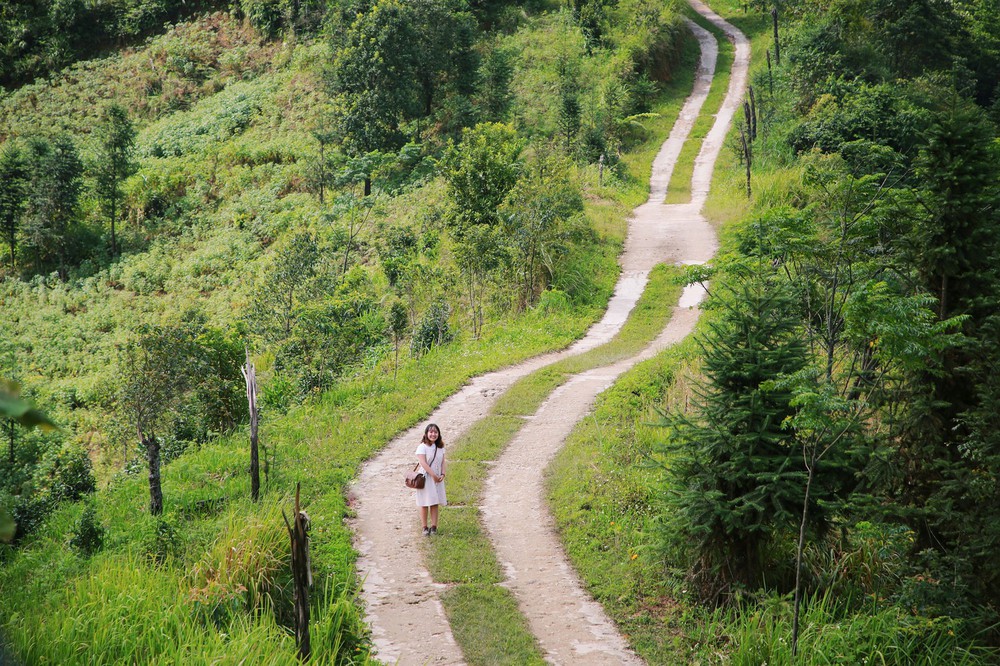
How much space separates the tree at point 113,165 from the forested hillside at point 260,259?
0.14 m

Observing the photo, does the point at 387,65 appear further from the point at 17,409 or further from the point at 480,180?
the point at 17,409

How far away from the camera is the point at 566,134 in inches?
1332

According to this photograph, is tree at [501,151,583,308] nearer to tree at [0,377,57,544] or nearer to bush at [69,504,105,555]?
bush at [69,504,105,555]

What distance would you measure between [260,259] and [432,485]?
76.0 feet

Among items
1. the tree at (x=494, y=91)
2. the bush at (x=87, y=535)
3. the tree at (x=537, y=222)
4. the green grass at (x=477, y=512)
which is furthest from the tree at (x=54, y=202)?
the bush at (x=87, y=535)

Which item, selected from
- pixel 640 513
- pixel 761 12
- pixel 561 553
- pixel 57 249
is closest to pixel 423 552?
pixel 561 553

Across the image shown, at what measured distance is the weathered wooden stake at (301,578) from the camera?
6.58m

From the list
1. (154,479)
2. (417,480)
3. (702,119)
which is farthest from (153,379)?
(702,119)

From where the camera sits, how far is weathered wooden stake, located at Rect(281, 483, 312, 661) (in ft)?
21.6

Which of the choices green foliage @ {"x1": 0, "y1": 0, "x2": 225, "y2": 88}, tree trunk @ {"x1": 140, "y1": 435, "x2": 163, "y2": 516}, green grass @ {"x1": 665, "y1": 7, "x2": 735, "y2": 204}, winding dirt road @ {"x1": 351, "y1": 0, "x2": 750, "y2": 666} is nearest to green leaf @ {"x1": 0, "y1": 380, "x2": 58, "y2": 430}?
winding dirt road @ {"x1": 351, "y1": 0, "x2": 750, "y2": 666}

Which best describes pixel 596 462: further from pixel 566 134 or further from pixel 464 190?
pixel 566 134

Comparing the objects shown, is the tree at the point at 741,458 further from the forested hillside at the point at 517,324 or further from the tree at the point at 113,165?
the tree at the point at 113,165

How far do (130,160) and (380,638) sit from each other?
3838 cm

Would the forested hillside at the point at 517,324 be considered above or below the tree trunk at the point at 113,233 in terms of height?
above
